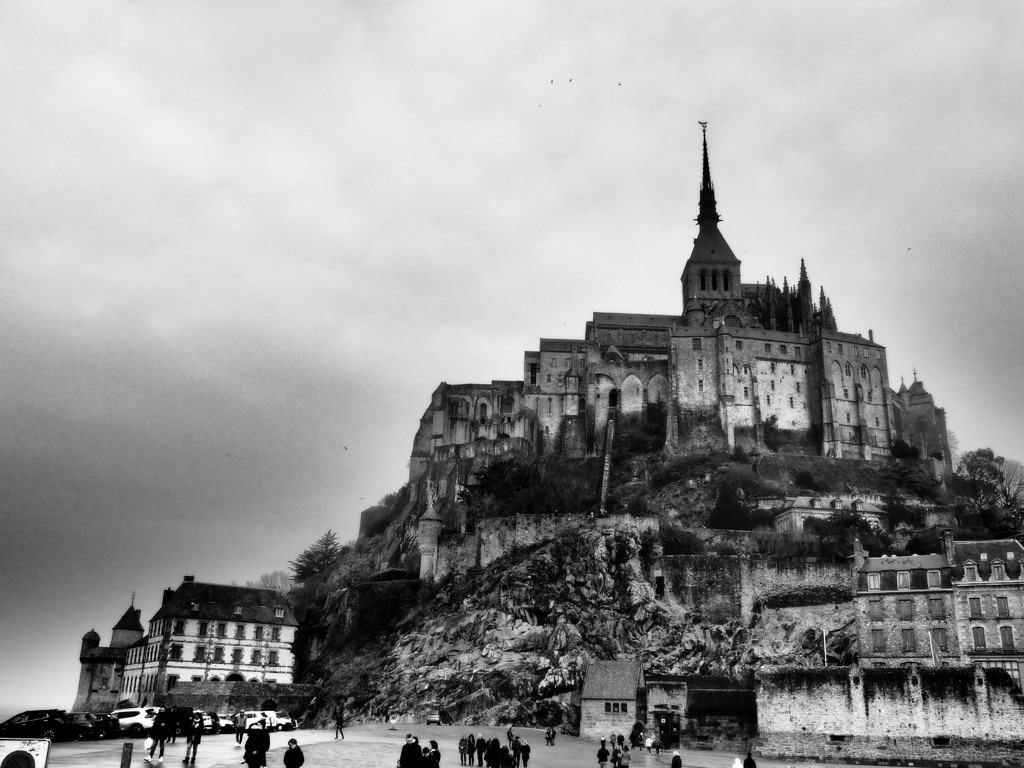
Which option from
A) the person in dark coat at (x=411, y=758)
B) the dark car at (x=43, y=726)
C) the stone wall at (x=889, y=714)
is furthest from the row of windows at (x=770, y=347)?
the person in dark coat at (x=411, y=758)

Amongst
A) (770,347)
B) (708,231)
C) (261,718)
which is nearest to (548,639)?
(261,718)

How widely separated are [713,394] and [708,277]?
17872 millimetres

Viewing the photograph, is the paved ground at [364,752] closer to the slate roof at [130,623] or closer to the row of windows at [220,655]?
the row of windows at [220,655]

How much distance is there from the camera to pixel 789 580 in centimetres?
5375

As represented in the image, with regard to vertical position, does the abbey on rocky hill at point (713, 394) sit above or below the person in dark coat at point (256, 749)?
above

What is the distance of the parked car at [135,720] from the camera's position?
3497 cm

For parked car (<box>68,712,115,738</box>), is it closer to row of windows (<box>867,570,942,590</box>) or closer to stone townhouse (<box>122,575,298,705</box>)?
stone townhouse (<box>122,575,298,705</box>)

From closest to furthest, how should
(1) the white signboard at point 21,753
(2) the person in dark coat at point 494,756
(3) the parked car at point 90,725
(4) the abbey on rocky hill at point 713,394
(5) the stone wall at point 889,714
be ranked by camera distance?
(1) the white signboard at point 21,753 → (2) the person in dark coat at point 494,756 → (3) the parked car at point 90,725 → (5) the stone wall at point 889,714 → (4) the abbey on rocky hill at point 713,394

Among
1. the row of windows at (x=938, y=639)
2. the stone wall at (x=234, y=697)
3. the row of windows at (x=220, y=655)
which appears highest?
the row of windows at (x=938, y=639)

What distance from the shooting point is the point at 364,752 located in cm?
3139

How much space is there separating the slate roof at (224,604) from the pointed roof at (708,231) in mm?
52213

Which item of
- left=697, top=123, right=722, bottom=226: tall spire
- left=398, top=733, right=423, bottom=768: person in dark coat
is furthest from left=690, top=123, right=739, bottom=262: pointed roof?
left=398, top=733, right=423, bottom=768: person in dark coat

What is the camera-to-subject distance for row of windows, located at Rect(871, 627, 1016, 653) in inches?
1752

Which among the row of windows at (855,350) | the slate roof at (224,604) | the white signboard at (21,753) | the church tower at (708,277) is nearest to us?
the white signboard at (21,753)
